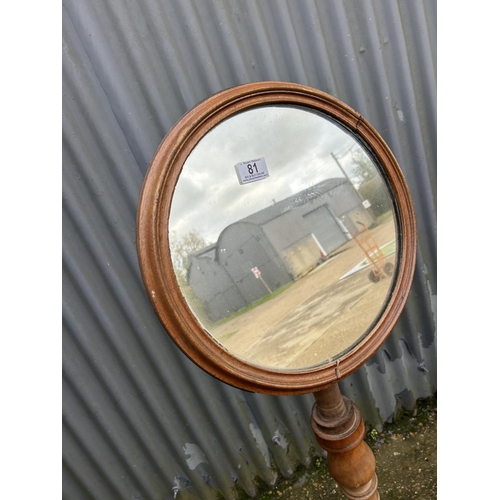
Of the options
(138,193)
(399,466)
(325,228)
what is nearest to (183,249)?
(325,228)

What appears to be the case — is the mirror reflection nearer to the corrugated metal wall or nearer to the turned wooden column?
the turned wooden column

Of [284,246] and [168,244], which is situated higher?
[168,244]

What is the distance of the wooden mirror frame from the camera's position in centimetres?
85

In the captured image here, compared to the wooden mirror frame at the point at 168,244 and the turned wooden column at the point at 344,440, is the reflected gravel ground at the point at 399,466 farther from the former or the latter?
the wooden mirror frame at the point at 168,244

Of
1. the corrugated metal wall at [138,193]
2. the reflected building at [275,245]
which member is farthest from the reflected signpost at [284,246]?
the corrugated metal wall at [138,193]

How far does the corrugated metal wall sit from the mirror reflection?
51 cm

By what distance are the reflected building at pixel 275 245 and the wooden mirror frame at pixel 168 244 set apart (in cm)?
8

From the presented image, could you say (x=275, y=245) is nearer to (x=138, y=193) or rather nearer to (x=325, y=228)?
(x=325, y=228)

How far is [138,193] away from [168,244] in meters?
0.60

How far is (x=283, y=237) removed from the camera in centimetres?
101

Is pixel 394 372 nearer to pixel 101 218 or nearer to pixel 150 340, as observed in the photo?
pixel 150 340

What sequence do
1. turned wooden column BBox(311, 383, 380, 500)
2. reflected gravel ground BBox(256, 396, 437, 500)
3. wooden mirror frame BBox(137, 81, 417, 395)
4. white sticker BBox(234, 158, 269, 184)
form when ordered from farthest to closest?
reflected gravel ground BBox(256, 396, 437, 500) < turned wooden column BBox(311, 383, 380, 500) < white sticker BBox(234, 158, 269, 184) < wooden mirror frame BBox(137, 81, 417, 395)

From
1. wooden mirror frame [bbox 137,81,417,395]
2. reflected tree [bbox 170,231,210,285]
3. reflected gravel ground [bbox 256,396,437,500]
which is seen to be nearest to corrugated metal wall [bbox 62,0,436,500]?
reflected gravel ground [bbox 256,396,437,500]

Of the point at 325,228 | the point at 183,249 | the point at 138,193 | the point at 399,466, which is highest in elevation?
the point at 138,193
